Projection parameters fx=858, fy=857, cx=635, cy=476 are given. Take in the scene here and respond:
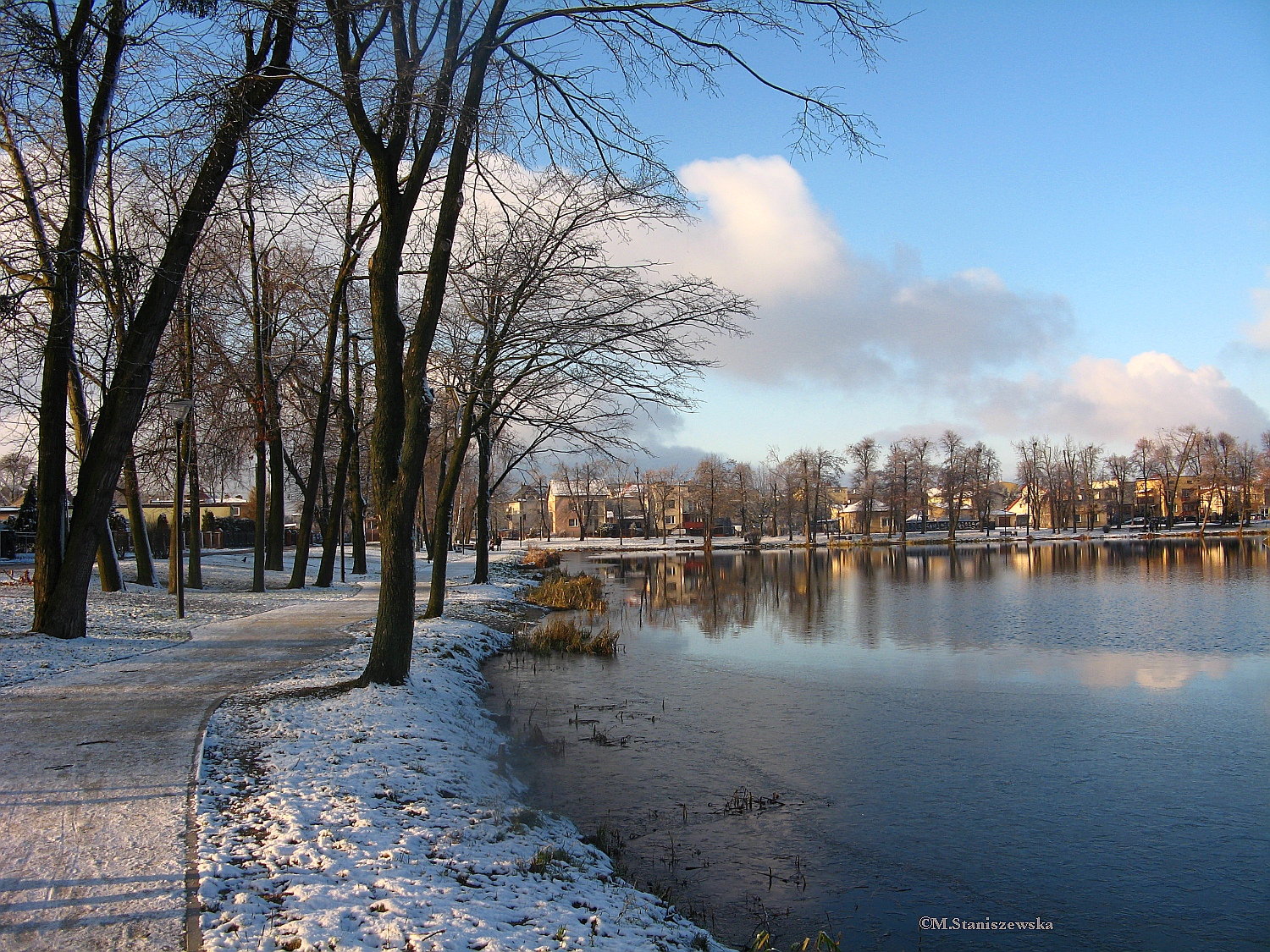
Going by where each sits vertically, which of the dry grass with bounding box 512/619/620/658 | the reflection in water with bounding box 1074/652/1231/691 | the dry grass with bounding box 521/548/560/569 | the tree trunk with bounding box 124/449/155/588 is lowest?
the reflection in water with bounding box 1074/652/1231/691

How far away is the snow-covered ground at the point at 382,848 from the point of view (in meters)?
4.62

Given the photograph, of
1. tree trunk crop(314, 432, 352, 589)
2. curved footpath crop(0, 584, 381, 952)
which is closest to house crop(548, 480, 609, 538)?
tree trunk crop(314, 432, 352, 589)

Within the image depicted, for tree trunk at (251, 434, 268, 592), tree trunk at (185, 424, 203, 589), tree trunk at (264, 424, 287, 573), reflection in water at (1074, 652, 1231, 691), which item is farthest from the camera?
tree trunk at (264, 424, 287, 573)

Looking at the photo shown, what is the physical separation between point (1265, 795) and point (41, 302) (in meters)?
18.8

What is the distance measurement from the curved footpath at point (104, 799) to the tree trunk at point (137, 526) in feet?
37.0

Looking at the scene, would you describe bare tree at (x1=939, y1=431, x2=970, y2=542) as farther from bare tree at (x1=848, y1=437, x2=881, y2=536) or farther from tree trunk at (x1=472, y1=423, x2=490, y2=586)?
tree trunk at (x1=472, y1=423, x2=490, y2=586)

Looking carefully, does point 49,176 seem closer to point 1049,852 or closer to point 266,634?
point 266,634

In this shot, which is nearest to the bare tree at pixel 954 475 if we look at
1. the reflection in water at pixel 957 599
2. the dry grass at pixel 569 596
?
the reflection in water at pixel 957 599

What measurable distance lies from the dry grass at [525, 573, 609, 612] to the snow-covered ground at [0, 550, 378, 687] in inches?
218

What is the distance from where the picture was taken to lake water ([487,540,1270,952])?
251 inches

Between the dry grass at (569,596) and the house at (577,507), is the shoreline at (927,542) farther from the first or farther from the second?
the dry grass at (569,596)

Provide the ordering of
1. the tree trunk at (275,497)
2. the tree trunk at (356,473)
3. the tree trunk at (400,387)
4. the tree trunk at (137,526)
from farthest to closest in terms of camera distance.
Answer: the tree trunk at (356,473)
the tree trunk at (275,497)
the tree trunk at (137,526)
the tree trunk at (400,387)

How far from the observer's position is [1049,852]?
23.7 ft

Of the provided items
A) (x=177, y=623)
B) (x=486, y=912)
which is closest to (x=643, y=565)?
(x=177, y=623)
